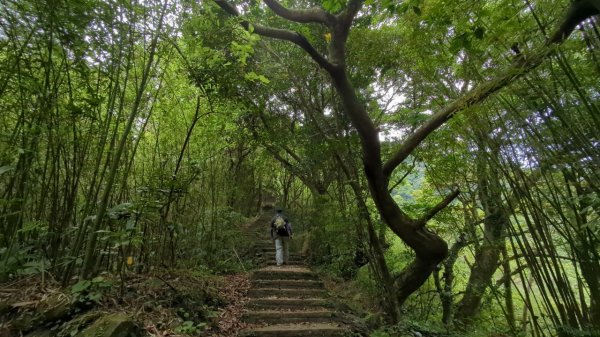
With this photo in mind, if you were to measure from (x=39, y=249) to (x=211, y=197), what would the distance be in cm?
267

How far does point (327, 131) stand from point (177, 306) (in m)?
3.59

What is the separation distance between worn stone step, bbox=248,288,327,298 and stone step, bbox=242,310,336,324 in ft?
1.87

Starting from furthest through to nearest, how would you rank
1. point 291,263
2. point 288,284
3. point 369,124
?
point 291,263, point 288,284, point 369,124

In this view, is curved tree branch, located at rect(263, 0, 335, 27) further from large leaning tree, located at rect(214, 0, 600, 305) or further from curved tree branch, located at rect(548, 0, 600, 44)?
curved tree branch, located at rect(548, 0, 600, 44)

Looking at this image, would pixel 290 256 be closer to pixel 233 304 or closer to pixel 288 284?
pixel 288 284

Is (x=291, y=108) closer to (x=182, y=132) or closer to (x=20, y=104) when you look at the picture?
(x=182, y=132)

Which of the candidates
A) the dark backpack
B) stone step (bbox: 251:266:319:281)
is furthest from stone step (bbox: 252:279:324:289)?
the dark backpack

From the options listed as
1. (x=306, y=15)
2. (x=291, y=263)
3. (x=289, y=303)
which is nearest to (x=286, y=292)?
(x=289, y=303)

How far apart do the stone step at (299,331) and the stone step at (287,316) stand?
168mm

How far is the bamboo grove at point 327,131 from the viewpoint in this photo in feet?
5.82

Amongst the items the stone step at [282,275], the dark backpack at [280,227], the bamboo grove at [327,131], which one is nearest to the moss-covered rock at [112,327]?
the bamboo grove at [327,131]

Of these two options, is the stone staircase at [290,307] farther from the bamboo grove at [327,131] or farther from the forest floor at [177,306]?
the bamboo grove at [327,131]

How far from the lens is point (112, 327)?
2.10 metres

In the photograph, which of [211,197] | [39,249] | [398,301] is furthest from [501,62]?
[211,197]
